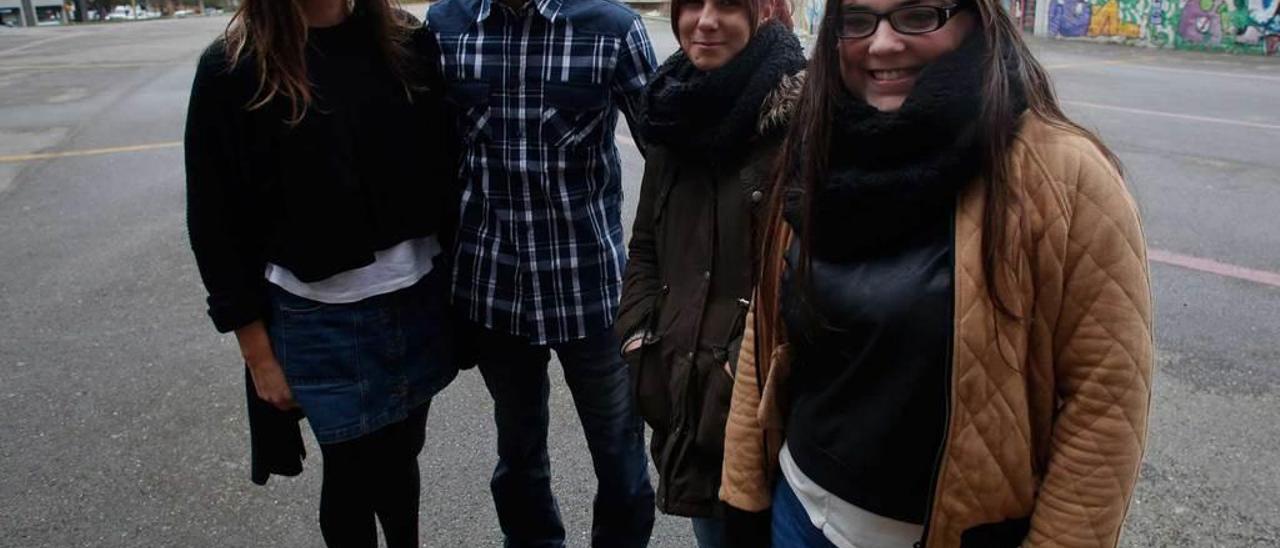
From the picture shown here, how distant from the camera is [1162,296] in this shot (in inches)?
193

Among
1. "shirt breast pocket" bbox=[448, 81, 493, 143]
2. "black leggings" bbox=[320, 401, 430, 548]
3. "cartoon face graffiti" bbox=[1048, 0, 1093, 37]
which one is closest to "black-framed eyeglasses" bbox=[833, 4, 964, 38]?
"shirt breast pocket" bbox=[448, 81, 493, 143]

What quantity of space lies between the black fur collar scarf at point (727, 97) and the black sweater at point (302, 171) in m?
0.59

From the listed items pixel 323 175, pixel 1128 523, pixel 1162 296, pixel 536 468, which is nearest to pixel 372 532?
pixel 536 468

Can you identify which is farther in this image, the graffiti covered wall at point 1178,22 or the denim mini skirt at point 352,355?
the graffiti covered wall at point 1178,22

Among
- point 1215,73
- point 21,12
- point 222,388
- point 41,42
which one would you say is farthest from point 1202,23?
point 21,12

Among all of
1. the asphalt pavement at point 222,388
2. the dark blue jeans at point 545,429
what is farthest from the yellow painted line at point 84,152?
the dark blue jeans at point 545,429

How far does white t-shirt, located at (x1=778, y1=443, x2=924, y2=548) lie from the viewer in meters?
1.52

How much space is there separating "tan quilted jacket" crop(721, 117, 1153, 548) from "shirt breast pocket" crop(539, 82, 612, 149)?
1084 mm

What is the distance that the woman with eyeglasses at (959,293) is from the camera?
1.30 m

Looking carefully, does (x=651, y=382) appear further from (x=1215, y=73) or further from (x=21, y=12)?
(x=21, y=12)

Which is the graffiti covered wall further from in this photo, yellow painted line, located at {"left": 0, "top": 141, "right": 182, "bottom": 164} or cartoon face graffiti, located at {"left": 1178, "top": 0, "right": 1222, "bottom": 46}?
yellow painted line, located at {"left": 0, "top": 141, "right": 182, "bottom": 164}

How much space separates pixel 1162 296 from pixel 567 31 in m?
3.96

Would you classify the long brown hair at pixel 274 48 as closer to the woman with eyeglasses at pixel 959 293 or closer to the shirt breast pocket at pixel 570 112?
the shirt breast pocket at pixel 570 112

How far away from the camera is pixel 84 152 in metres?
9.31
